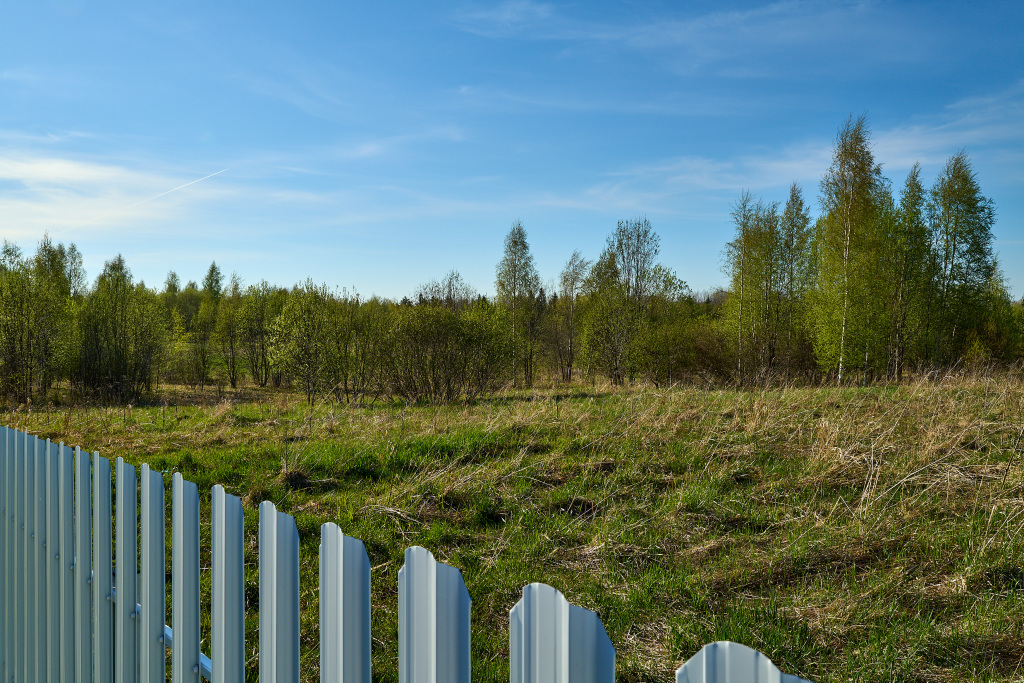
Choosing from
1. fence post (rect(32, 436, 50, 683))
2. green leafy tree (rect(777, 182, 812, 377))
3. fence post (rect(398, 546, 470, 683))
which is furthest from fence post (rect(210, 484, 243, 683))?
green leafy tree (rect(777, 182, 812, 377))

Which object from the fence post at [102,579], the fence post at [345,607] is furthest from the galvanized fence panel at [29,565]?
the fence post at [345,607]

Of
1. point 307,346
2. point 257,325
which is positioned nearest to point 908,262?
point 307,346

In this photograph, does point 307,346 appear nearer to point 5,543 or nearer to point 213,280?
point 5,543

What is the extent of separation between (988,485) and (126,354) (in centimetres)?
3007

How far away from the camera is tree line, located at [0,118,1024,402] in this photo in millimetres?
19030

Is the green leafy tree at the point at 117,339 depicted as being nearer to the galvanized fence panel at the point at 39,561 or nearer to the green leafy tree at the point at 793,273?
the galvanized fence panel at the point at 39,561

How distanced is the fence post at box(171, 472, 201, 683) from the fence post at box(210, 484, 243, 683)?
5.1 inches

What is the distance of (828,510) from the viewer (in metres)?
5.41

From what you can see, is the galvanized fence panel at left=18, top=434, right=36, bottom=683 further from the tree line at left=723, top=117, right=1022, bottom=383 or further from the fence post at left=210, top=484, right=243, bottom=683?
the tree line at left=723, top=117, right=1022, bottom=383

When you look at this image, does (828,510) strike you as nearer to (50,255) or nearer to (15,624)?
(15,624)

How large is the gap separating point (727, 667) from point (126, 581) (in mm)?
2302

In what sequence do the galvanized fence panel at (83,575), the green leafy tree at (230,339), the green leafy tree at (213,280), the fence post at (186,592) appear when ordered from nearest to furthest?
the fence post at (186,592), the galvanized fence panel at (83,575), the green leafy tree at (230,339), the green leafy tree at (213,280)

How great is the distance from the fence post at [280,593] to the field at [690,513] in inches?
73.8

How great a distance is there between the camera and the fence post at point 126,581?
2281mm
